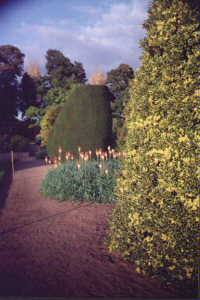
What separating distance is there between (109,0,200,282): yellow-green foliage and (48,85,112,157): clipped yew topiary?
976 cm

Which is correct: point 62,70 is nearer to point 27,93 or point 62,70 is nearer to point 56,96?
point 56,96

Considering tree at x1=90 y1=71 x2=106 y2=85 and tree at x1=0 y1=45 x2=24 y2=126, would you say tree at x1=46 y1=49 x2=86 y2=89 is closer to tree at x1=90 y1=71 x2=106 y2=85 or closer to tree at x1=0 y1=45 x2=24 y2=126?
tree at x1=90 y1=71 x2=106 y2=85

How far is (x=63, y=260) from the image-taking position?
3393 mm

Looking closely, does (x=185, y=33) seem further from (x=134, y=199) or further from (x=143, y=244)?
(x=143, y=244)

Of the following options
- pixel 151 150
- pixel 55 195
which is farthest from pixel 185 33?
pixel 55 195

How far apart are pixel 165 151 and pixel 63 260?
6.92 feet

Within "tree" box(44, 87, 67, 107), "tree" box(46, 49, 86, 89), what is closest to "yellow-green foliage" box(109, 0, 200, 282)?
"tree" box(44, 87, 67, 107)

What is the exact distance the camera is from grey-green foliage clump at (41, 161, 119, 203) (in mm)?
6707

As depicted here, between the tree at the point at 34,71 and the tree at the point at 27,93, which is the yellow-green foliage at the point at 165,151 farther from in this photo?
the tree at the point at 34,71

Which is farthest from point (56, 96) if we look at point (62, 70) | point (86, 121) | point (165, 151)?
point (165, 151)

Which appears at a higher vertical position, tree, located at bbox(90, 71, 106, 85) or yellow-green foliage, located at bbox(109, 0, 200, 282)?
tree, located at bbox(90, 71, 106, 85)

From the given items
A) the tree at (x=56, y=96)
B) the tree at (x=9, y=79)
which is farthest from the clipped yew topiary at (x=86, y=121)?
the tree at (x=9, y=79)

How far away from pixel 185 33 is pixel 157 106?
2.96 ft

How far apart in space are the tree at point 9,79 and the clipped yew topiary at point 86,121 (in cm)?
1836
